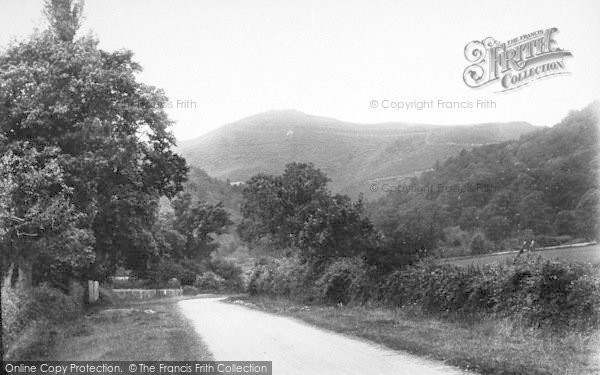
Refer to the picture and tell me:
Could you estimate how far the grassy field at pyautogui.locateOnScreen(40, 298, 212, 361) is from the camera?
1493cm

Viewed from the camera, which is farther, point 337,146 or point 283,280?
point 337,146

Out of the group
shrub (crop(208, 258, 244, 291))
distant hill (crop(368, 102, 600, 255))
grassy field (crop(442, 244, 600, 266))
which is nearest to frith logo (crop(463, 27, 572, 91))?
grassy field (crop(442, 244, 600, 266))

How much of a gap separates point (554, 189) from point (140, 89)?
97.8 ft

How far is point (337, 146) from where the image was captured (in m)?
139

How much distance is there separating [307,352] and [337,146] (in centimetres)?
12556

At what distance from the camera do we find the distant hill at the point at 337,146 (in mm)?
98625

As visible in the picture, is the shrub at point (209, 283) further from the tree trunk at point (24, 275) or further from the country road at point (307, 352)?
the country road at point (307, 352)

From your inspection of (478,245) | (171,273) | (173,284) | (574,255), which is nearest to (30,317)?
(574,255)

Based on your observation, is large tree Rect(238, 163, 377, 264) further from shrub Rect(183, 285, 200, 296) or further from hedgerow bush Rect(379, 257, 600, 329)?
shrub Rect(183, 285, 200, 296)

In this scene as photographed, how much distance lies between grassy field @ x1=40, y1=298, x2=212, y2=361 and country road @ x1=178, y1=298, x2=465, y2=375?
65cm

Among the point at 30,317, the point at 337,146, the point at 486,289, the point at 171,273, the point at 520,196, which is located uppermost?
the point at 337,146

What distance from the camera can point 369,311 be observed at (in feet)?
77.9

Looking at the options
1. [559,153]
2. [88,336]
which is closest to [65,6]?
[88,336]

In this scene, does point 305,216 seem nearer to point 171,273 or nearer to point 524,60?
point 524,60
